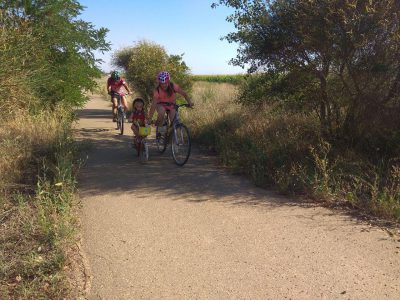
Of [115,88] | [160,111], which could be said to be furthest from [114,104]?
[160,111]

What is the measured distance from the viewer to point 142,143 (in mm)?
8266

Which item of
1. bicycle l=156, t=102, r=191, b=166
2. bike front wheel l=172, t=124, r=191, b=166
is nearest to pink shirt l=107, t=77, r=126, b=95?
bicycle l=156, t=102, r=191, b=166

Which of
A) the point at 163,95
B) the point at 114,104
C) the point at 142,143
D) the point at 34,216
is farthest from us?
the point at 114,104

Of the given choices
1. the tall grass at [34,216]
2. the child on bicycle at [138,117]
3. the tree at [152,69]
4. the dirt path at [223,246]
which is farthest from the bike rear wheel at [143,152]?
the tree at [152,69]

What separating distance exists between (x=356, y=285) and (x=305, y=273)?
426mm

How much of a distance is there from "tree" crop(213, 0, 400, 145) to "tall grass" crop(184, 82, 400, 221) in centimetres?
60

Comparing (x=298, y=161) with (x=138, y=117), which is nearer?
(x=298, y=161)

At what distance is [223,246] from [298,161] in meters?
2.93

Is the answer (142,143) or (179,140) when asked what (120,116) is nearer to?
(142,143)

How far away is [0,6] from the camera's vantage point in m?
10.4

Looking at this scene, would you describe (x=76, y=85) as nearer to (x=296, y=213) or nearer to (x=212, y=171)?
→ (x=212, y=171)

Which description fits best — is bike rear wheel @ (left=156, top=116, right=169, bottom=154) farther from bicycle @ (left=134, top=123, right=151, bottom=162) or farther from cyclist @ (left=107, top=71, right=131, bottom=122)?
cyclist @ (left=107, top=71, right=131, bottom=122)

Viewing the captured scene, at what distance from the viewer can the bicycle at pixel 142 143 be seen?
809 cm

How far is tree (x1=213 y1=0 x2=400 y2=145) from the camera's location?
615 centimetres
